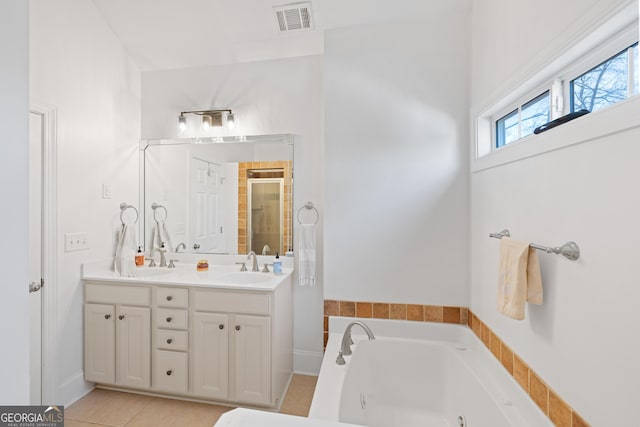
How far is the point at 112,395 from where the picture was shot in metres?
2.18

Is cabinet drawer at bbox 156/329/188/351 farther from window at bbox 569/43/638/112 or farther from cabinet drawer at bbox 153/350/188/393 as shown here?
window at bbox 569/43/638/112

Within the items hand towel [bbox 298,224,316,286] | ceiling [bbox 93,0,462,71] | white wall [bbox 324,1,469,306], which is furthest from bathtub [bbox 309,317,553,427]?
ceiling [bbox 93,0,462,71]

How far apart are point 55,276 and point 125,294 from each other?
443mm

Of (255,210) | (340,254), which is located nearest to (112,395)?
(255,210)

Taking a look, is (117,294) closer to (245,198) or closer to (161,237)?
(161,237)

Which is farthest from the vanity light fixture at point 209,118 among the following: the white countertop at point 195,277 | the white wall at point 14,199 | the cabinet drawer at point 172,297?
the white wall at point 14,199

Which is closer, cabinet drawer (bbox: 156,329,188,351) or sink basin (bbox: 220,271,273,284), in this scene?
cabinet drawer (bbox: 156,329,188,351)

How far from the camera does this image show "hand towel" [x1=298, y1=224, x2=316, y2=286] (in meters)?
2.31

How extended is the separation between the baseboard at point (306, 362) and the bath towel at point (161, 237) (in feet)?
4.92

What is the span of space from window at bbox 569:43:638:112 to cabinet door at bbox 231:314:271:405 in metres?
1.96

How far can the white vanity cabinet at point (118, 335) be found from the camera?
2104 millimetres

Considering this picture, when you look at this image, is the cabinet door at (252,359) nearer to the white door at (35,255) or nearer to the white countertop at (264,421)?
the white countertop at (264,421)

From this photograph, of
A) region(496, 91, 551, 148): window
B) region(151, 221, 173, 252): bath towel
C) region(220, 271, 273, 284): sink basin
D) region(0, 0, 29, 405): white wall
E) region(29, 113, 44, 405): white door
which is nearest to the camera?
region(0, 0, 29, 405): white wall

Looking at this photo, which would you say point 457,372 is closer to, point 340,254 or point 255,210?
point 340,254
